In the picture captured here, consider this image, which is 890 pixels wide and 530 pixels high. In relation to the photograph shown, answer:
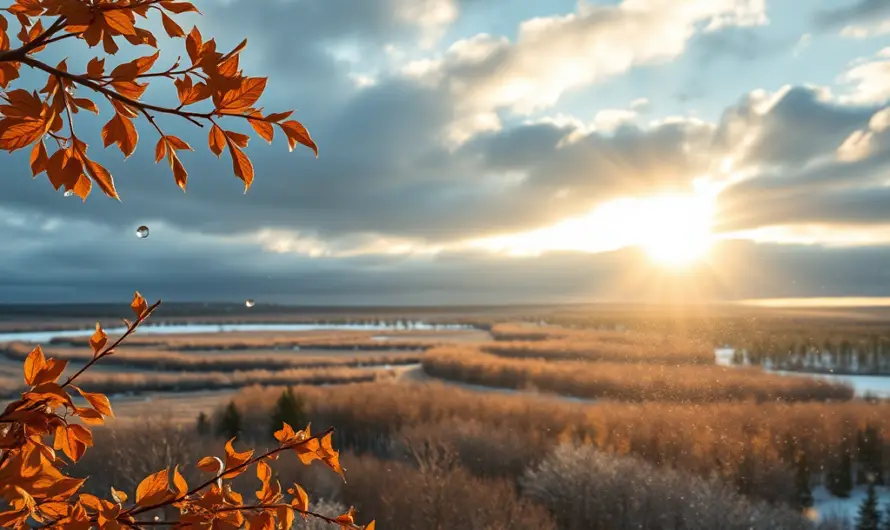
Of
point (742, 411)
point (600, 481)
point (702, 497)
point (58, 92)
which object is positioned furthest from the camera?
point (742, 411)

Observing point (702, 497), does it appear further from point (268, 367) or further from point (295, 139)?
point (268, 367)

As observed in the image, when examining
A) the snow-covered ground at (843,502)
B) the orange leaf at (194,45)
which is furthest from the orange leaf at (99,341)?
the snow-covered ground at (843,502)

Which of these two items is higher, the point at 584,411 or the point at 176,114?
the point at 176,114

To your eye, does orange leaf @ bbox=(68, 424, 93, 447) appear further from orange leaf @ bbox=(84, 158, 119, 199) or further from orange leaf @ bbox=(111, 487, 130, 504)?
orange leaf @ bbox=(84, 158, 119, 199)

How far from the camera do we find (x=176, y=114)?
1.07 metres

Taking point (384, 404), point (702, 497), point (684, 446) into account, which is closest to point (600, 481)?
point (702, 497)

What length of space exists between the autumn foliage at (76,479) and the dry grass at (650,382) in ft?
64.7

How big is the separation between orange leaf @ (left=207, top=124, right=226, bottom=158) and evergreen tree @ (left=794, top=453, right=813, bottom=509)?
35.9 feet

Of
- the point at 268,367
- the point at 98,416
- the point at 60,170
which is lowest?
the point at 268,367

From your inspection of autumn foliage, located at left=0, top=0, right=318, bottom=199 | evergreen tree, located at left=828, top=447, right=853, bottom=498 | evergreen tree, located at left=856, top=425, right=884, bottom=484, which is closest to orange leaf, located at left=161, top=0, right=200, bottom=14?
autumn foliage, located at left=0, top=0, right=318, bottom=199

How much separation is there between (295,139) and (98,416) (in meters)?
0.65

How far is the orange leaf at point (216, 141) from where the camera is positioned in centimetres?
113

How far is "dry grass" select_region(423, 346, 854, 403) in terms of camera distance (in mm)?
20969

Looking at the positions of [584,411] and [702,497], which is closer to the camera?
[702,497]
